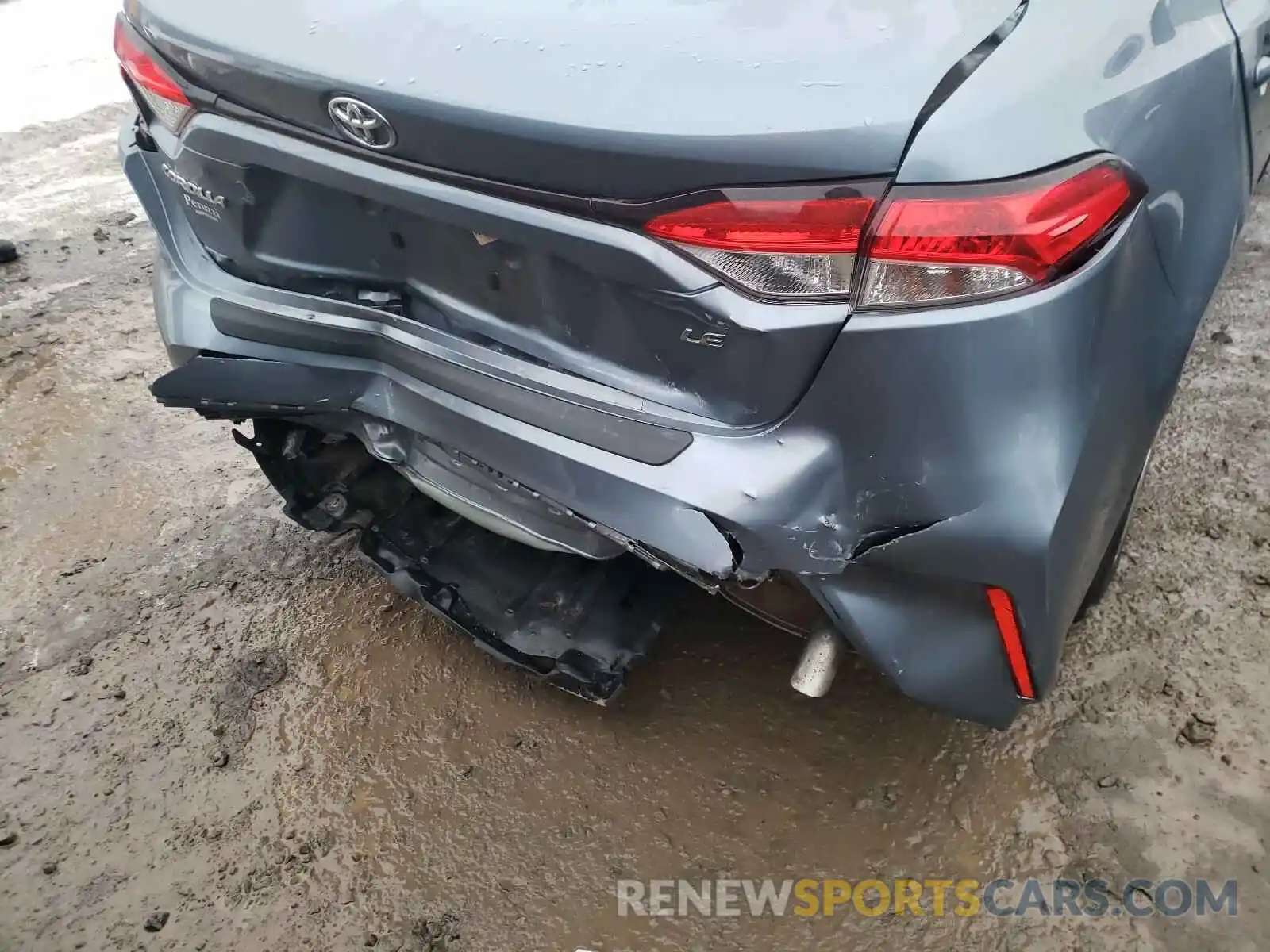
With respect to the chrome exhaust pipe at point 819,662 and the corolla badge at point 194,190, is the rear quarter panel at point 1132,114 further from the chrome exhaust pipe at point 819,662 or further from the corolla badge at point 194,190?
the corolla badge at point 194,190

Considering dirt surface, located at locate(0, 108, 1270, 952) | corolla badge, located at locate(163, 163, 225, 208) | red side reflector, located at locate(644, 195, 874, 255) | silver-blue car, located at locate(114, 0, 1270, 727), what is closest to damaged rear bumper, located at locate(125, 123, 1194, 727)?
silver-blue car, located at locate(114, 0, 1270, 727)

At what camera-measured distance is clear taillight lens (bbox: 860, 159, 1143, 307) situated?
3.68 ft

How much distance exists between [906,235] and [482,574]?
132 centimetres

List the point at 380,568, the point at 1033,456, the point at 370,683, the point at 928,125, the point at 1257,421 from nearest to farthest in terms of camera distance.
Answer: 1. the point at 928,125
2. the point at 1033,456
3. the point at 380,568
4. the point at 370,683
5. the point at 1257,421

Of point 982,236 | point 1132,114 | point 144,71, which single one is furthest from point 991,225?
point 144,71

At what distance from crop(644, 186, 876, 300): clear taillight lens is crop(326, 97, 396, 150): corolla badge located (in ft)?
1.46

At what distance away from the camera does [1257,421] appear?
8.86 feet

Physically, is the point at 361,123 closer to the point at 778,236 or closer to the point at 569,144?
the point at 569,144

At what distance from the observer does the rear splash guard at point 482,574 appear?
1950 millimetres

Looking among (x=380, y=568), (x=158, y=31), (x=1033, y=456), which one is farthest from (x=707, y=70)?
(x=380, y=568)

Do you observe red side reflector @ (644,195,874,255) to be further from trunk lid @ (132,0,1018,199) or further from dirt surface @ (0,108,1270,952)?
dirt surface @ (0,108,1270,952)

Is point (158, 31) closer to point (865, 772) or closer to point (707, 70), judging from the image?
point (707, 70)

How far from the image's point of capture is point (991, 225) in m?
1.13

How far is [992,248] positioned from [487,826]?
4.88 feet
